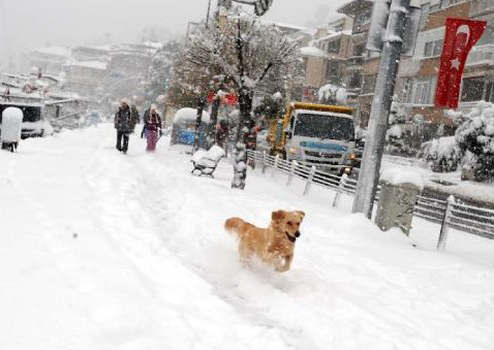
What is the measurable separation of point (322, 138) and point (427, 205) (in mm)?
7694

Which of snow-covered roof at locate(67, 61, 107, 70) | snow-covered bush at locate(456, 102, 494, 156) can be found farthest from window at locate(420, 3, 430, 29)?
snow-covered roof at locate(67, 61, 107, 70)

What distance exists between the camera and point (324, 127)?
63.2 ft

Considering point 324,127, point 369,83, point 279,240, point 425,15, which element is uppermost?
point 425,15

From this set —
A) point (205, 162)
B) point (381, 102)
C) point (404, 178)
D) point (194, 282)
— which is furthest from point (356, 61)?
point (194, 282)

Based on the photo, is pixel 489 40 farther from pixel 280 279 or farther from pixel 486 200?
pixel 280 279

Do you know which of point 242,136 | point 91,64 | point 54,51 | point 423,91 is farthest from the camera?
point 54,51

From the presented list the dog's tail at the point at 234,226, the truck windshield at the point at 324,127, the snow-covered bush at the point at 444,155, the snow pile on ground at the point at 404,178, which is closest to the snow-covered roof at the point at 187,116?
the truck windshield at the point at 324,127

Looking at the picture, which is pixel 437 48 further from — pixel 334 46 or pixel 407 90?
pixel 334 46

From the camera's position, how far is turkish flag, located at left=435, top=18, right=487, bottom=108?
579 inches

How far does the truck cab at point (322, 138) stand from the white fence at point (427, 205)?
589mm

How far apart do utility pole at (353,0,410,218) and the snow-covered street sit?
65 centimetres

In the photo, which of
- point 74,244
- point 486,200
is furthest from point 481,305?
point 486,200

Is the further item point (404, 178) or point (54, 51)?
point (54, 51)

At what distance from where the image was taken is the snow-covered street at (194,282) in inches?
137
